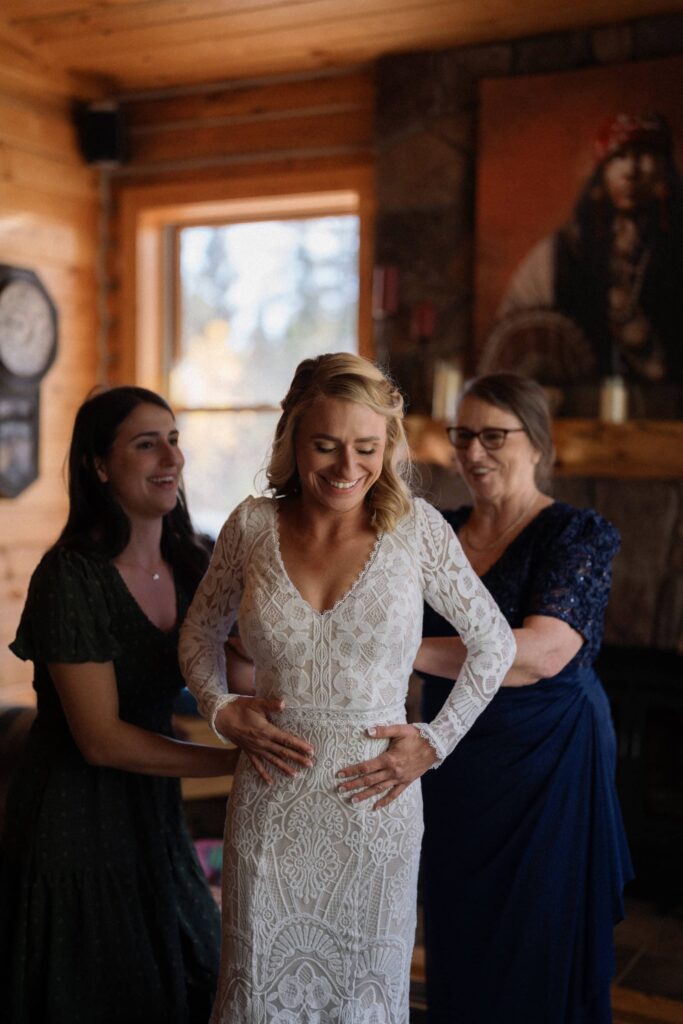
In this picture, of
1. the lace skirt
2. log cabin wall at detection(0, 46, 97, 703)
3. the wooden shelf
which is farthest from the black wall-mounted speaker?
the lace skirt

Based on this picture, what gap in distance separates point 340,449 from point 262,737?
434 mm

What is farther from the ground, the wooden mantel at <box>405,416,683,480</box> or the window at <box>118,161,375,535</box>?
the window at <box>118,161,375,535</box>

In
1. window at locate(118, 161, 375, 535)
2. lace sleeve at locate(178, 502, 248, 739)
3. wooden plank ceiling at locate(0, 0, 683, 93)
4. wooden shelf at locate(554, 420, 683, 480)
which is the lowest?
lace sleeve at locate(178, 502, 248, 739)

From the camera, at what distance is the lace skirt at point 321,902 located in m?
1.69

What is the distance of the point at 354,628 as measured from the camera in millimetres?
1705

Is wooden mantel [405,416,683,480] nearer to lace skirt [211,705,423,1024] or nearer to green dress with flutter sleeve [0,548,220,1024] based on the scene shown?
green dress with flutter sleeve [0,548,220,1024]

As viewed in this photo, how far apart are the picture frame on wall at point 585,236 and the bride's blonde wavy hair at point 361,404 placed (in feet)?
8.55

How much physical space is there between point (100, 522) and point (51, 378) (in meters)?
3.19

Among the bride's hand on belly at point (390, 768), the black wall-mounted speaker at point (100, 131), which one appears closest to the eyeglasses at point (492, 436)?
the bride's hand on belly at point (390, 768)

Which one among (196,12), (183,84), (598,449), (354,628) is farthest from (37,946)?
(183,84)

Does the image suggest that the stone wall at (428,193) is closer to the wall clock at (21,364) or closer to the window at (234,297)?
the window at (234,297)

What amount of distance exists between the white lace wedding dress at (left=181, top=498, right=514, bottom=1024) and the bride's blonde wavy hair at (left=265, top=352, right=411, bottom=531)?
0.07 m

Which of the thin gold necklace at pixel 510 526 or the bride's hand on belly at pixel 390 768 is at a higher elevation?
the thin gold necklace at pixel 510 526

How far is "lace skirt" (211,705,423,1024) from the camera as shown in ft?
5.55
